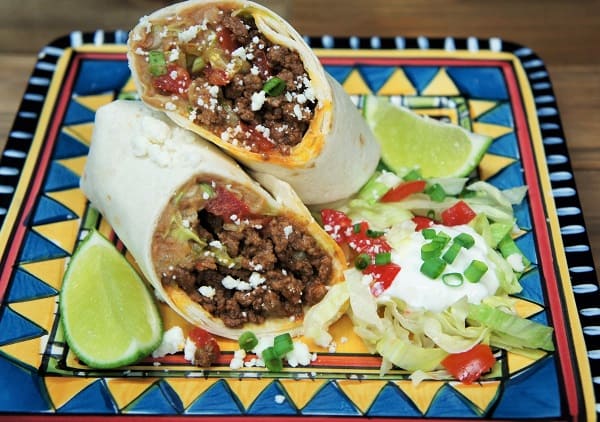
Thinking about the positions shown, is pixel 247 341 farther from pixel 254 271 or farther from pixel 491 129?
pixel 491 129

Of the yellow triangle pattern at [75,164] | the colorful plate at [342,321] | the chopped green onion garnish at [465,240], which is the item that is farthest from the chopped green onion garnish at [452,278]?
the yellow triangle pattern at [75,164]

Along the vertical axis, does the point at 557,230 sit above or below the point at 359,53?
below

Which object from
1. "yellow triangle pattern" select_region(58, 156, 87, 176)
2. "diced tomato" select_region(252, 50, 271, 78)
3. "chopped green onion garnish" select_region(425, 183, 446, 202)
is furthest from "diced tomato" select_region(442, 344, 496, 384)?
"yellow triangle pattern" select_region(58, 156, 87, 176)

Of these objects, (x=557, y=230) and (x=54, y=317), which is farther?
(x=557, y=230)

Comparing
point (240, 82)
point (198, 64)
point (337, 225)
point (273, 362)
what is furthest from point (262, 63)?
point (273, 362)

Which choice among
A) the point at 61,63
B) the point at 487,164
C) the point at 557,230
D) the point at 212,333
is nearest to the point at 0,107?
the point at 61,63

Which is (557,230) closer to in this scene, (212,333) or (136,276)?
(212,333)
